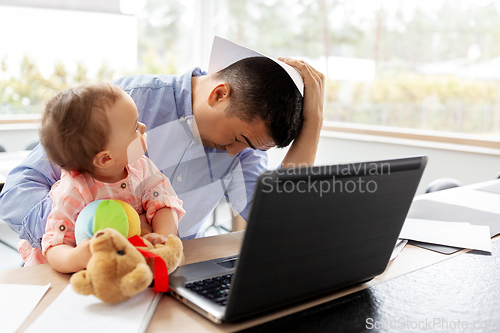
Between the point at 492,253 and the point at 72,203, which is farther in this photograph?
the point at 492,253

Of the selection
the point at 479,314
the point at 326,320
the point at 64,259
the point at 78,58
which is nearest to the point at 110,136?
the point at 64,259

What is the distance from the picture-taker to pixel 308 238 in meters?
0.61

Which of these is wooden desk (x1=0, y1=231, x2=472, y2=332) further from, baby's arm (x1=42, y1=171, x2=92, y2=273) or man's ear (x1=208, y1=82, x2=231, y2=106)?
man's ear (x1=208, y1=82, x2=231, y2=106)

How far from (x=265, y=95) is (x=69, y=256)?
0.60 metres

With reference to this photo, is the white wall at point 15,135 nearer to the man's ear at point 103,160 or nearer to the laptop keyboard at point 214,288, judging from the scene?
the man's ear at point 103,160

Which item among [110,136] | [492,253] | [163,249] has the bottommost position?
[492,253]

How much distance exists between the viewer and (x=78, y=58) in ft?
13.2

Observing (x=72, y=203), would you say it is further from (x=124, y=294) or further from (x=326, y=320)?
(x=326, y=320)

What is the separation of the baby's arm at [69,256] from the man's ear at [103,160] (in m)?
0.16

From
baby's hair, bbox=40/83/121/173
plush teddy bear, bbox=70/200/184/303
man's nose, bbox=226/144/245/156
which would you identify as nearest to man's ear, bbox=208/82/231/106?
man's nose, bbox=226/144/245/156

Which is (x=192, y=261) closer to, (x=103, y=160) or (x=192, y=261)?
(x=192, y=261)

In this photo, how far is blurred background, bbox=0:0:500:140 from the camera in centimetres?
360

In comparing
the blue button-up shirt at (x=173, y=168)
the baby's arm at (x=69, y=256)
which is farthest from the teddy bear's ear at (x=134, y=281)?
the blue button-up shirt at (x=173, y=168)

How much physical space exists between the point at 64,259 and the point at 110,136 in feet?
0.78
